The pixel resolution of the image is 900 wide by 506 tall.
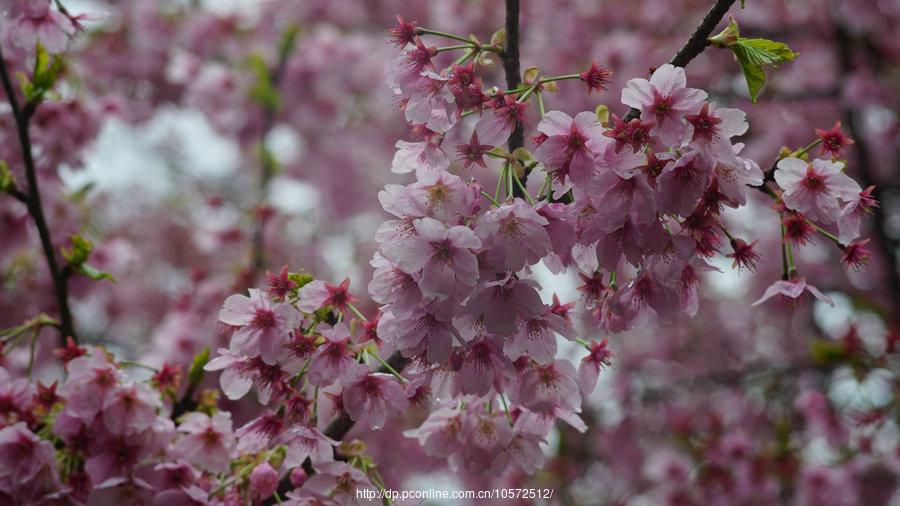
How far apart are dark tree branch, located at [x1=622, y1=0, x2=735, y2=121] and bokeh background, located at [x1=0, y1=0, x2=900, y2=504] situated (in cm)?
201

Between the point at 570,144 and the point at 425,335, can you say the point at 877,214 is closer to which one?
the point at 570,144

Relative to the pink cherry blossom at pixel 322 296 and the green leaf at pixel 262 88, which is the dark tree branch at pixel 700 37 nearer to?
the pink cherry blossom at pixel 322 296

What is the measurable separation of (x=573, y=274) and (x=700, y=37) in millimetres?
3066

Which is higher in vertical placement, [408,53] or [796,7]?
[796,7]

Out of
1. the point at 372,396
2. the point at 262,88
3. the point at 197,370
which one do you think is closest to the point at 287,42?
the point at 262,88

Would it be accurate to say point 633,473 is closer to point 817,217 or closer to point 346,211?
point 346,211

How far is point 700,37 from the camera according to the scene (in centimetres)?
130

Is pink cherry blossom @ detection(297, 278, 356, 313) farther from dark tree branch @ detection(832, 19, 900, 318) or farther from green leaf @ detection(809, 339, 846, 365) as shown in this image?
dark tree branch @ detection(832, 19, 900, 318)

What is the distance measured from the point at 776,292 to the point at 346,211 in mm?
4790

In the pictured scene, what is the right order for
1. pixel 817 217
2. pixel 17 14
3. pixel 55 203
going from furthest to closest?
pixel 55 203 → pixel 17 14 → pixel 817 217

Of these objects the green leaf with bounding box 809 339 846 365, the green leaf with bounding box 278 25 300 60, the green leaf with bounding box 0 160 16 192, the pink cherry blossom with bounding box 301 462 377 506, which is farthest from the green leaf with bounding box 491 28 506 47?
the green leaf with bounding box 278 25 300 60

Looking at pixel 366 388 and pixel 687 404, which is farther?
pixel 687 404

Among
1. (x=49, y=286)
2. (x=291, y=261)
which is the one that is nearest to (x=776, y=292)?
(x=49, y=286)

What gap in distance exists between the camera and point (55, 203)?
8.41 feet
